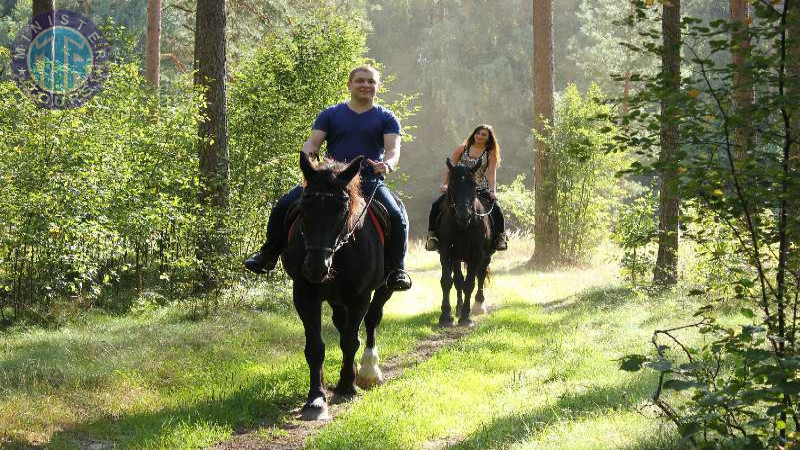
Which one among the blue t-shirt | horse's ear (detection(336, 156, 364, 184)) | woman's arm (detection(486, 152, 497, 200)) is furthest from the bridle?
woman's arm (detection(486, 152, 497, 200))

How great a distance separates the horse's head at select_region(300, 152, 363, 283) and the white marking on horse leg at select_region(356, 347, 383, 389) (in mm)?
1653

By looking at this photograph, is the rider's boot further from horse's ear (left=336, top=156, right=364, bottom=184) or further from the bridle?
horse's ear (left=336, top=156, right=364, bottom=184)

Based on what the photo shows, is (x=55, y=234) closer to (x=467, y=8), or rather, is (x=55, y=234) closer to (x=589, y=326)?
(x=589, y=326)

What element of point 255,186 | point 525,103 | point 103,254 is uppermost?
point 525,103

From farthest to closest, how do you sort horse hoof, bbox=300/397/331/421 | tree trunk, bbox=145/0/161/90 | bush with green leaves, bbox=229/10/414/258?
tree trunk, bbox=145/0/161/90 → bush with green leaves, bbox=229/10/414/258 → horse hoof, bbox=300/397/331/421

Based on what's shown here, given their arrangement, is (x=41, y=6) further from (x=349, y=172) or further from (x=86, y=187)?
(x=349, y=172)

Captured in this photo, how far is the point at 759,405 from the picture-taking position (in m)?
5.23

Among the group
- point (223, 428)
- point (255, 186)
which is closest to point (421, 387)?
point (223, 428)

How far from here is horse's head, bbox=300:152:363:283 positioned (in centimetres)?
591

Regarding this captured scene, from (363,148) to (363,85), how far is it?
0.63m

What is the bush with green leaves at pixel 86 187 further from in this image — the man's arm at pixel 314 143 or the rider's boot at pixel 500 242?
the rider's boot at pixel 500 242

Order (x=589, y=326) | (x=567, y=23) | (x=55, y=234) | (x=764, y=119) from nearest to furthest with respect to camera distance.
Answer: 1. (x=764, y=119)
2. (x=55, y=234)
3. (x=589, y=326)
4. (x=567, y=23)

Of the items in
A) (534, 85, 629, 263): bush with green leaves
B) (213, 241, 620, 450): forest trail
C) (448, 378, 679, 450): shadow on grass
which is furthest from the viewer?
(534, 85, 629, 263): bush with green leaves

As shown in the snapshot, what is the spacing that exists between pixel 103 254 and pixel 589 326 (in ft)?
23.5
